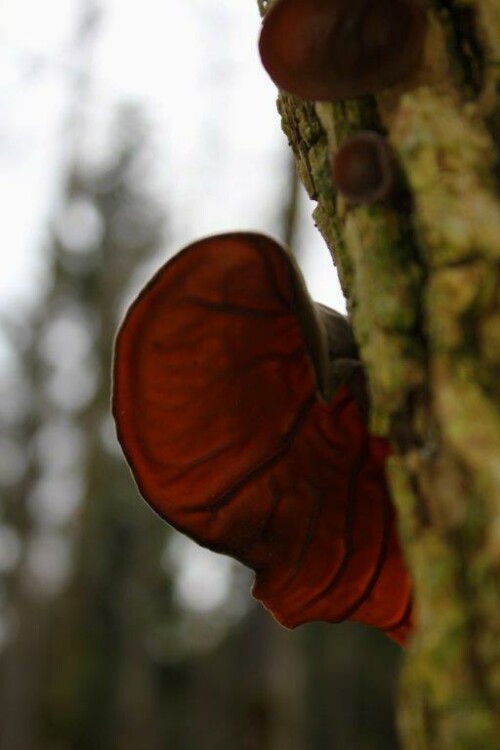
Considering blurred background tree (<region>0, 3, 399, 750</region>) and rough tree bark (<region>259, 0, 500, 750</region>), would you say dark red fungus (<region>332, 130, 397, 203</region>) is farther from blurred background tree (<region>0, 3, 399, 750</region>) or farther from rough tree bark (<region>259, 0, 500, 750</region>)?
blurred background tree (<region>0, 3, 399, 750</region>)

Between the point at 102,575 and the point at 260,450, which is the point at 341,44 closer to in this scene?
the point at 260,450

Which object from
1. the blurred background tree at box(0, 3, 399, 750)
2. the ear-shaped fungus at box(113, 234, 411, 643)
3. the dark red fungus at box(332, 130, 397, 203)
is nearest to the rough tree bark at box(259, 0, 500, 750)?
the dark red fungus at box(332, 130, 397, 203)

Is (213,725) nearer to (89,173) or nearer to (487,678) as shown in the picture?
(89,173)

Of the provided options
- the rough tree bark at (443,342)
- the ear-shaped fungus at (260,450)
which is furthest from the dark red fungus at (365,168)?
the ear-shaped fungus at (260,450)

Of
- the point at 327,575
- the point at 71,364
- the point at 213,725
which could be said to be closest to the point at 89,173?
the point at 71,364

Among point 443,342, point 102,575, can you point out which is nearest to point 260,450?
A: point 443,342
